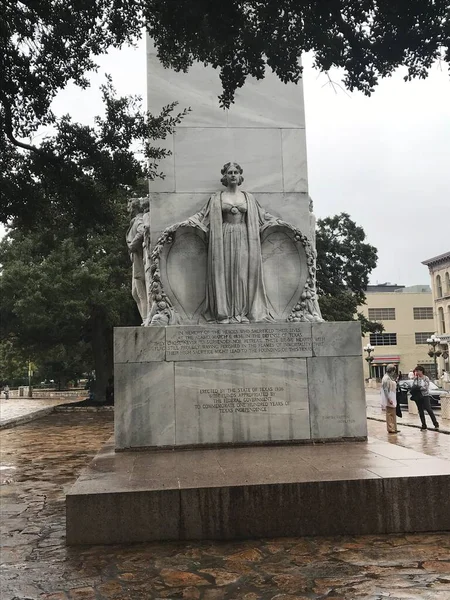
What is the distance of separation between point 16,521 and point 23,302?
77.9 ft

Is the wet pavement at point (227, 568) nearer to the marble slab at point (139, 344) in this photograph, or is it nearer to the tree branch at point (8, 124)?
the marble slab at point (139, 344)

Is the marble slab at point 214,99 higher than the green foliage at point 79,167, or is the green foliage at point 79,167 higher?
the marble slab at point 214,99

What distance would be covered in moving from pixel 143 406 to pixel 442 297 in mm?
69575

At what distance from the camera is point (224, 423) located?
332 inches

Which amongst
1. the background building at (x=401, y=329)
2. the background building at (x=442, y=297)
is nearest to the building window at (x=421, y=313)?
the background building at (x=401, y=329)

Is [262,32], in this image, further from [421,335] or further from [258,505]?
[421,335]

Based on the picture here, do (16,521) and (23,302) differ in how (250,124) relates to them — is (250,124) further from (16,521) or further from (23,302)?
(23,302)

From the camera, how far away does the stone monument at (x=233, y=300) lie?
8.41m

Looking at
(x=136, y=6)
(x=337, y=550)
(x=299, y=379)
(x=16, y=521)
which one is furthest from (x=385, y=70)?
(x=16, y=521)

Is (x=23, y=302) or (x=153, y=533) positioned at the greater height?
(x=23, y=302)

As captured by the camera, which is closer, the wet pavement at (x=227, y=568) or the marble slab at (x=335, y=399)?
the wet pavement at (x=227, y=568)

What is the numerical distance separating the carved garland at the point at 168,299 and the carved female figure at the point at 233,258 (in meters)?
0.39

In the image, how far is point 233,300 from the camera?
903 centimetres

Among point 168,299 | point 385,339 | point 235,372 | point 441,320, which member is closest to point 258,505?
point 235,372
